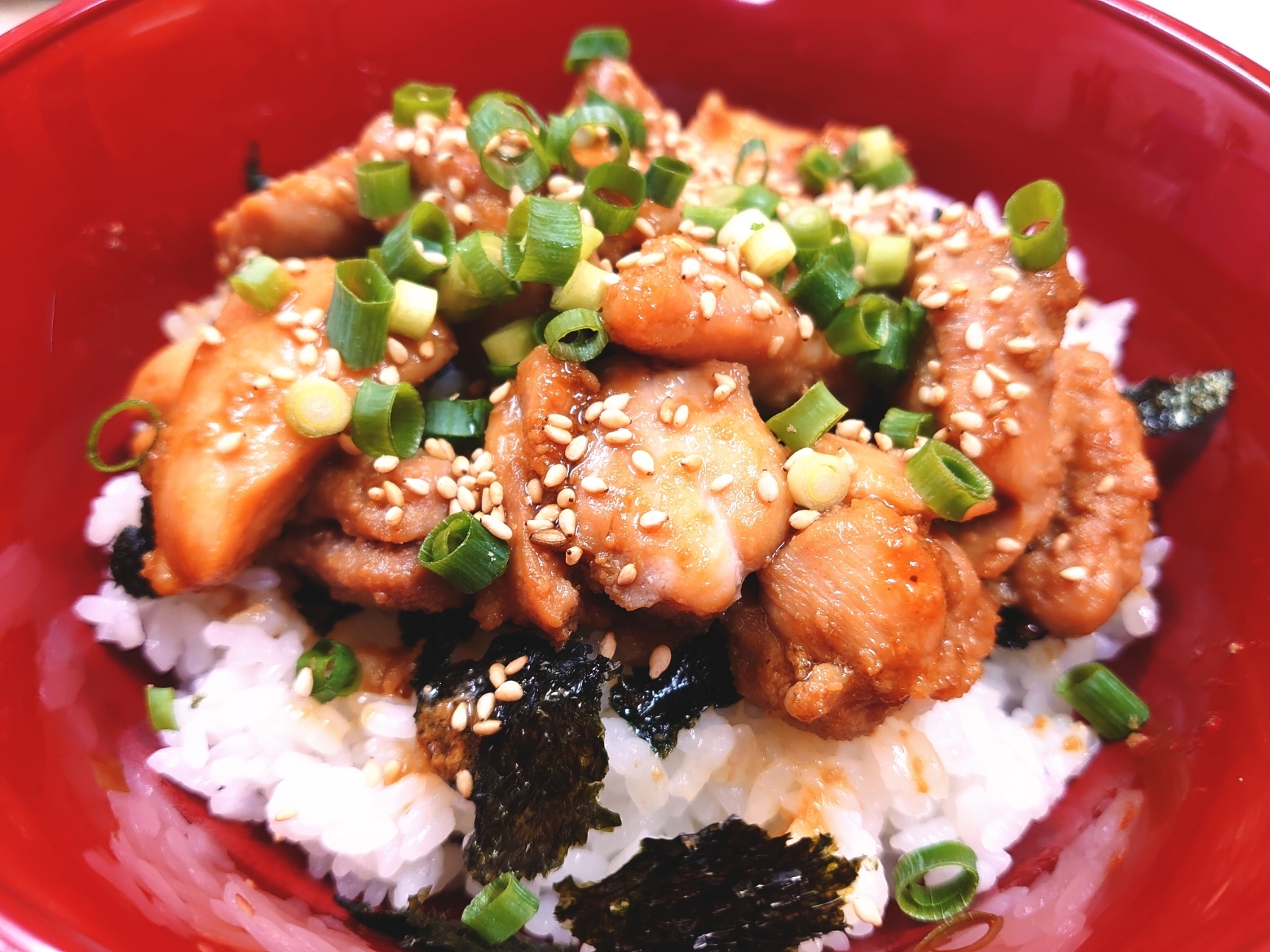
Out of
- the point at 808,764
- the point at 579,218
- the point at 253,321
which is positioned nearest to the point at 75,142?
the point at 253,321

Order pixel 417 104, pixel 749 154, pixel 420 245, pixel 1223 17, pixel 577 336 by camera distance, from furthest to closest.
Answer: pixel 1223 17, pixel 749 154, pixel 417 104, pixel 420 245, pixel 577 336

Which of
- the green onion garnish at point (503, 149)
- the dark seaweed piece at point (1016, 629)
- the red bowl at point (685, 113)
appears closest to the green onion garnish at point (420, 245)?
the green onion garnish at point (503, 149)

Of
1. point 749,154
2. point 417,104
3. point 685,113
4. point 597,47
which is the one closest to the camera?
point 417,104

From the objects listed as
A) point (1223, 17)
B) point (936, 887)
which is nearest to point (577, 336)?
point (936, 887)

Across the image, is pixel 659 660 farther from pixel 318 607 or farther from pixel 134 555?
pixel 134 555

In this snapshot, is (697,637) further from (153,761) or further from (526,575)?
(153,761)

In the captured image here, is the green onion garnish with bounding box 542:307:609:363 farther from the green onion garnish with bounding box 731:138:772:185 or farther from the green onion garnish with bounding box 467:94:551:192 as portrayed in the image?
the green onion garnish with bounding box 731:138:772:185

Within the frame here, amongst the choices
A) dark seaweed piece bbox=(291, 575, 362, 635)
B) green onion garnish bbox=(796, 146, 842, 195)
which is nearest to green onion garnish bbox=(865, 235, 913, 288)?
green onion garnish bbox=(796, 146, 842, 195)
